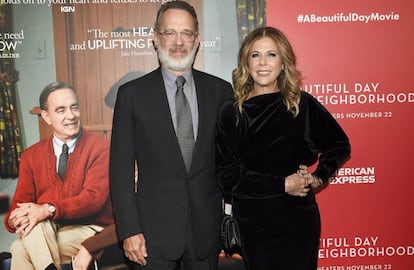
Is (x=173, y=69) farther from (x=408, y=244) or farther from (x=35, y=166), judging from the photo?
(x=408, y=244)

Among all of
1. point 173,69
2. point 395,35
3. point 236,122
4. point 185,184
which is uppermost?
point 395,35

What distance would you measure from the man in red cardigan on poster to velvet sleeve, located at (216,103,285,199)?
99 centimetres

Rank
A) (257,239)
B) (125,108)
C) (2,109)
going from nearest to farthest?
(125,108), (257,239), (2,109)

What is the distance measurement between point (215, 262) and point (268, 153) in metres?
0.63

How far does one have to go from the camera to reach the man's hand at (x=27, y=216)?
2.79 m

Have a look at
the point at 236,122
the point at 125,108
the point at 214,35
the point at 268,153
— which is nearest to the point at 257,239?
the point at 268,153

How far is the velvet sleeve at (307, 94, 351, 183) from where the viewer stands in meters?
2.25

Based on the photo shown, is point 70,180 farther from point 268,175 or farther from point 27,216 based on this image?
point 268,175

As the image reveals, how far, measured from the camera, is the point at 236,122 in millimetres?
2191

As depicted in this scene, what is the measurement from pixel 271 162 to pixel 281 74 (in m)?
0.50

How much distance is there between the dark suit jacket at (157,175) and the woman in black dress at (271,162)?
141 millimetres

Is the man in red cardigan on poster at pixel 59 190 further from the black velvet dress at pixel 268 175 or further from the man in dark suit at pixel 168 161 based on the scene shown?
the black velvet dress at pixel 268 175

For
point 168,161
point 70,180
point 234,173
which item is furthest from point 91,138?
point 234,173

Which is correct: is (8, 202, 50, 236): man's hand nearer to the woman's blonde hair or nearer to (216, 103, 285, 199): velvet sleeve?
(216, 103, 285, 199): velvet sleeve
